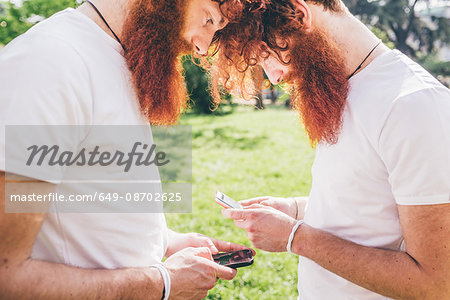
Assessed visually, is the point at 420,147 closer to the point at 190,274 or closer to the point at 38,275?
the point at 190,274

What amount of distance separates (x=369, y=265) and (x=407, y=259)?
0.15 meters

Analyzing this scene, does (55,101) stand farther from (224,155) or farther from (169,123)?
(224,155)

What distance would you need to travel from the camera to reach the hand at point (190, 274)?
146 cm

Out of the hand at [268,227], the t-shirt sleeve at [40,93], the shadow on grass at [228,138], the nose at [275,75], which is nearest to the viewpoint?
the t-shirt sleeve at [40,93]

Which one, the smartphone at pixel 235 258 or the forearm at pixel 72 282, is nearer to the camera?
the forearm at pixel 72 282

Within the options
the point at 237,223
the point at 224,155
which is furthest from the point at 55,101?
the point at 224,155

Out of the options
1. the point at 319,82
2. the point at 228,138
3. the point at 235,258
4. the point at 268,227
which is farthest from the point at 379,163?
the point at 228,138

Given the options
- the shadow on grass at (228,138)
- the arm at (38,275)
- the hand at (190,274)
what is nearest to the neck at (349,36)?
the hand at (190,274)

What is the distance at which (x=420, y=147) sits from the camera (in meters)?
1.32

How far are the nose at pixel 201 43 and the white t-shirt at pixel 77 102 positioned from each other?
15.0 inches

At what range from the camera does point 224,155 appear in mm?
8719

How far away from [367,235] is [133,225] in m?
0.99
